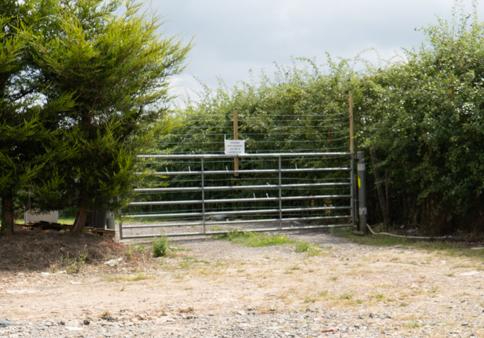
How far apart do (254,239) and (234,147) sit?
2.32 meters

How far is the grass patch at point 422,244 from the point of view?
30.1ft

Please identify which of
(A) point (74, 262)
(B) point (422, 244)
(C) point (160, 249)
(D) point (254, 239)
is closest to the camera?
(A) point (74, 262)

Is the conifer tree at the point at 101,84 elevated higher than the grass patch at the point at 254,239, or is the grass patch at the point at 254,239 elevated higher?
the conifer tree at the point at 101,84

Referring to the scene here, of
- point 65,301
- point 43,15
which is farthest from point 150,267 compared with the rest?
point 43,15

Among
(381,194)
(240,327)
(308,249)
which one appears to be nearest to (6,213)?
(308,249)

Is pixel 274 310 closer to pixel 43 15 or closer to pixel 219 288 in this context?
pixel 219 288

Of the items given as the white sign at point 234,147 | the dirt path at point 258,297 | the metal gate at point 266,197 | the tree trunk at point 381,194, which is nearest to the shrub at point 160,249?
the dirt path at point 258,297

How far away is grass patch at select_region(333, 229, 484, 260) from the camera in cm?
918

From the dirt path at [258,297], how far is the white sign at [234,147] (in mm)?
3520

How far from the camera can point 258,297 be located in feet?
20.7

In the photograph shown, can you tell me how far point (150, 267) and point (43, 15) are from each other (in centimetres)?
358

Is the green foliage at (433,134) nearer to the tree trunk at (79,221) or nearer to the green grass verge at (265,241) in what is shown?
the green grass verge at (265,241)

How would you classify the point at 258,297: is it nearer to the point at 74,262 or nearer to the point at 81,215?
the point at 74,262

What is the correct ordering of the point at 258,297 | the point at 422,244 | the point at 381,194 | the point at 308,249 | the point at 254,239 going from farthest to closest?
the point at 381,194 < the point at 254,239 < the point at 422,244 < the point at 308,249 < the point at 258,297
